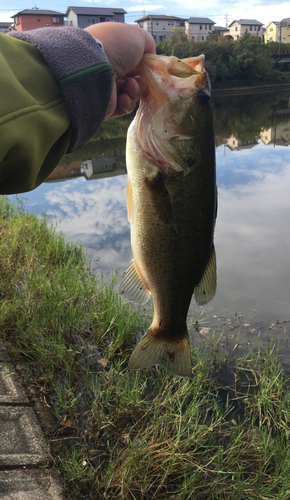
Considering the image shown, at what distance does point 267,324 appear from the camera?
5.10 m

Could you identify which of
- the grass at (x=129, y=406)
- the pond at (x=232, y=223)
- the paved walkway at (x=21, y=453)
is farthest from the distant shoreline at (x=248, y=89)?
the paved walkway at (x=21, y=453)

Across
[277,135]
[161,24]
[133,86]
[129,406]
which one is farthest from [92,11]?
[133,86]

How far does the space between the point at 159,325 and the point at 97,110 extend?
3.70 ft

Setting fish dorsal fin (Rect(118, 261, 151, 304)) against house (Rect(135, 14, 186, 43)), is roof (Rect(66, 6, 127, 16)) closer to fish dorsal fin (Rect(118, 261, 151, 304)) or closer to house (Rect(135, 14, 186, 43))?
house (Rect(135, 14, 186, 43))

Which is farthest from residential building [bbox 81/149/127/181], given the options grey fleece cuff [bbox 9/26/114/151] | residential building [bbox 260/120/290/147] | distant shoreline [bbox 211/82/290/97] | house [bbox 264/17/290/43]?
house [bbox 264/17/290/43]

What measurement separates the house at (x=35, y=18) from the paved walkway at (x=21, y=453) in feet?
252

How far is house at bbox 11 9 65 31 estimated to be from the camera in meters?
68.1

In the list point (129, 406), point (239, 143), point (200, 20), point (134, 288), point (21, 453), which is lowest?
point (129, 406)

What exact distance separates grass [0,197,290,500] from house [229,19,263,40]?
335 ft

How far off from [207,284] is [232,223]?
7.31 m

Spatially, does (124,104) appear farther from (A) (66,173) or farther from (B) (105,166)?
(B) (105,166)

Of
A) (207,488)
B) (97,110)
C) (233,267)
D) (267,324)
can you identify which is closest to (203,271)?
(97,110)

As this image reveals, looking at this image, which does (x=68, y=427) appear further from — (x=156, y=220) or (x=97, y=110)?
(x=97, y=110)

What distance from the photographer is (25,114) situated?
3.72 ft
